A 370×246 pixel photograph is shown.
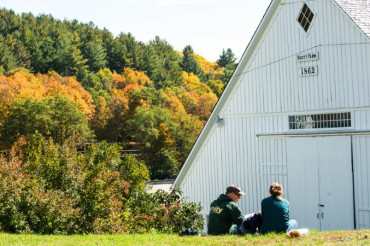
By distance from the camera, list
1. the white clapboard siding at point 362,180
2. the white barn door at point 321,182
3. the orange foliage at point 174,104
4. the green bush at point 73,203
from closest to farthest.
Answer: the white clapboard siding at point 362,180, the white barn door at point 321,182, the green bush at point 73,203, the orange foliage at point 174,104

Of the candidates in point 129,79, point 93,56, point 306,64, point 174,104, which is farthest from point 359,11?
point 93,56

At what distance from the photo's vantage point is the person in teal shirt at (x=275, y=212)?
37.6 ft

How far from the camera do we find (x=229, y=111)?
19562mm

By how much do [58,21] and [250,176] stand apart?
145846 millimetres

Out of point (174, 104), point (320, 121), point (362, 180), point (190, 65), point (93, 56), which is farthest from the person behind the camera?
point (190, 65)

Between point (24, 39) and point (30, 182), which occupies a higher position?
point (24, 39)

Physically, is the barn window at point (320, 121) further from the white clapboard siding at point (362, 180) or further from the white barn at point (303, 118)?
the white clapboard siding at point (362, 180)

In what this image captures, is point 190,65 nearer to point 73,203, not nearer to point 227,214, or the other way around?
point 73,203

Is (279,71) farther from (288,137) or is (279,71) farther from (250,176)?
(250,176)

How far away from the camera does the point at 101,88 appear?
404 ft

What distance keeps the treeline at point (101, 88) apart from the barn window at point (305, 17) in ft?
172

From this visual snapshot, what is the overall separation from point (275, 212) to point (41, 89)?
308 feet

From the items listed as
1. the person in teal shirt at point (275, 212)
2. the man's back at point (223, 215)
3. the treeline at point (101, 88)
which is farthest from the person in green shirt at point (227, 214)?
the treeline at point (101, 88)

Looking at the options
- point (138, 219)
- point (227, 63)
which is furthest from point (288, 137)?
point (227, 63)
